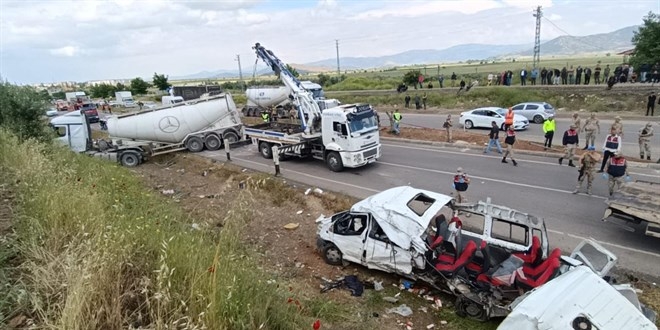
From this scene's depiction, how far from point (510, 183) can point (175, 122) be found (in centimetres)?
1684

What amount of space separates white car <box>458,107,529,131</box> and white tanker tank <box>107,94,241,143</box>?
1462 cm

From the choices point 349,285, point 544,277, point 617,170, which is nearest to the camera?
point 544,277

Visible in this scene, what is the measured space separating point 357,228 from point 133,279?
4819 mm

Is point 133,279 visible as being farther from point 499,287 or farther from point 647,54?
point 647,54

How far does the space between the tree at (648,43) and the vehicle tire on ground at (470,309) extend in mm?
31761

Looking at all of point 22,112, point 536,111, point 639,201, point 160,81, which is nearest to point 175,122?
point 22,112

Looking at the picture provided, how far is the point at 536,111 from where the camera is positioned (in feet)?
80.5

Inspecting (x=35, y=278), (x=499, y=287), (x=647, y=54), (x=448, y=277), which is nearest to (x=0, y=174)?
(x=35, y=278)

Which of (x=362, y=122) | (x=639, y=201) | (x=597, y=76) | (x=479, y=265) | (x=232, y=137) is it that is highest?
(x=597, y=76)

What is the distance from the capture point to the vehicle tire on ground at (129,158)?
20.0 meters

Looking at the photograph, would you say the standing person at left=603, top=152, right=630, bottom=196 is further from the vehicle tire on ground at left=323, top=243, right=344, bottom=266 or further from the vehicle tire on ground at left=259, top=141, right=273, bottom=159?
the vehicle tire on ground at left=259, top=141, right=273, bottom=159

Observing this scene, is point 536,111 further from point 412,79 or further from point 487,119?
point 412,79

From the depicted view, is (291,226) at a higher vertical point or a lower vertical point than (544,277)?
lower

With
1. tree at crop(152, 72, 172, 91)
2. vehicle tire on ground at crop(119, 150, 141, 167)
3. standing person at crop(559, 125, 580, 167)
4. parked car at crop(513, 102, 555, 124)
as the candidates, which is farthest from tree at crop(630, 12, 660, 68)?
tree at crop(152, 72, 172, 91)
